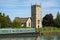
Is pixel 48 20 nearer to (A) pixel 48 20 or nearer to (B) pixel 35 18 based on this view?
(A) pixel 48 20

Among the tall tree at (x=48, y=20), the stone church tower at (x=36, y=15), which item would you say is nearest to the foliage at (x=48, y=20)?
the tall tree at (x=48, y=20)

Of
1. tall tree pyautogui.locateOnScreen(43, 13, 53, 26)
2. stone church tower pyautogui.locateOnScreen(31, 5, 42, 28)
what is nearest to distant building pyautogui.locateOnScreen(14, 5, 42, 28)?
stone church tower pyautogui.locateOnScreen(31, 5, 42, 28)

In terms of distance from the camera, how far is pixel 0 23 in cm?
7350

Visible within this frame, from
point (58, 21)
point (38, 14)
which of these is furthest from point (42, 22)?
point (58, 21)

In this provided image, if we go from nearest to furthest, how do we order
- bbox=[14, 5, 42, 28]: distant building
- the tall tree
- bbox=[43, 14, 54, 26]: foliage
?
bbox=[43, 14, 54, 26]: foliage → the tall tree → bbox=[14, 5, 42, 28]: distant building

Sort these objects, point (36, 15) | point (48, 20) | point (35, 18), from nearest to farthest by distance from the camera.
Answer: point (48, 20)
point (36, 15)
point (35, 18)

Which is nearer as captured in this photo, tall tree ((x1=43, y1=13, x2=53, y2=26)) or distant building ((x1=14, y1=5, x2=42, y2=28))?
tall tree ((x1=43, y1=13, x2=53, y2=26))

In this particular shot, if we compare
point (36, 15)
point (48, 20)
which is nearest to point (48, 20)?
point (48, 20)

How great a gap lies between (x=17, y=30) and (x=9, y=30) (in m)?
2.36

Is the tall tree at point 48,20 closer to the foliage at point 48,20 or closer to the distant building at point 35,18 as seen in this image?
the foliage at point 48,20

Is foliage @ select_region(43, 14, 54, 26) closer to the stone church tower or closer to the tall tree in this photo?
the tall tree

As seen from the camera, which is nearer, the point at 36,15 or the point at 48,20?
the point at 48,20

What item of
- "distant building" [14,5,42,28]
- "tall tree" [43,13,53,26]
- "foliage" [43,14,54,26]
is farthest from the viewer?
"distant building" [14,5,42,28]

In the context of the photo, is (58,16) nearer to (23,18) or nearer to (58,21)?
(58,21)
